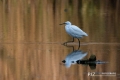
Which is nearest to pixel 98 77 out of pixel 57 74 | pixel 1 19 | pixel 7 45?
pixel 57 74

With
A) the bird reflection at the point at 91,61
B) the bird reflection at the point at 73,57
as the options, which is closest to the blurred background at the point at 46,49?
the bird reflection at the point at 73,57

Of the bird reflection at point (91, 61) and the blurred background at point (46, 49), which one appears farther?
the bird reflection at point (91, 61)

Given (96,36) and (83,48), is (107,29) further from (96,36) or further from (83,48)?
(83,48)

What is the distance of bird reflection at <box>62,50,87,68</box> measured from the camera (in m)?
10.5

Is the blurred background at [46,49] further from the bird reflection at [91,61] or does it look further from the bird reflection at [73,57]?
the bird reflection at [91,61]

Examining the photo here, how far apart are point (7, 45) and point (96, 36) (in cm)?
337

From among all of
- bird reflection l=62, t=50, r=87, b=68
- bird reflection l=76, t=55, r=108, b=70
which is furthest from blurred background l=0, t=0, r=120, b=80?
bird reflection l=76, t=55, r=108, b=70

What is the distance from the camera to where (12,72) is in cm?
962

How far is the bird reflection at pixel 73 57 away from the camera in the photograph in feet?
34.4

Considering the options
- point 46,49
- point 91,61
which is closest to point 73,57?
point 91,61

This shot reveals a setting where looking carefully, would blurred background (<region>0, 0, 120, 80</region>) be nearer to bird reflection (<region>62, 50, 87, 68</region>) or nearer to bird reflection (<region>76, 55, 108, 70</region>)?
bird reflection (<region>62, 50, 87, 68</region>)

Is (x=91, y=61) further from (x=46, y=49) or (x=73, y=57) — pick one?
(x=46, y=49)

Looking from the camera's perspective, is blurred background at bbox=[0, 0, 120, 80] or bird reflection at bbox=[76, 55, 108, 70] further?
bird reflection at bbox=[76, 55, 108, 70]

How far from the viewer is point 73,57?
11000 millimetres
